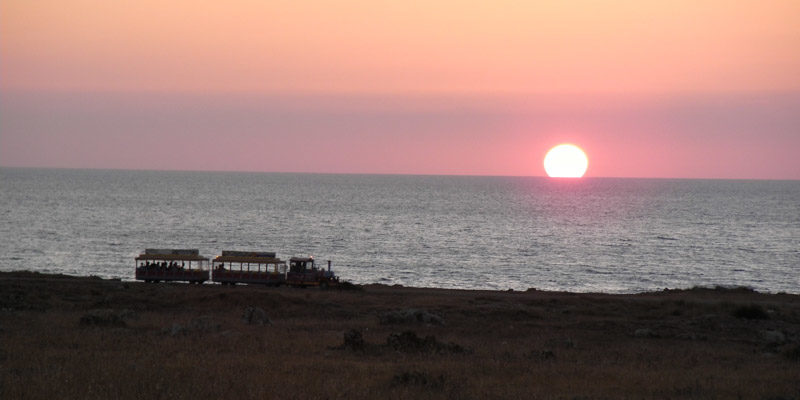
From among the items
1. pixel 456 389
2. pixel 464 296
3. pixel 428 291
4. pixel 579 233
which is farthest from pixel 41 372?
pixel 579 233

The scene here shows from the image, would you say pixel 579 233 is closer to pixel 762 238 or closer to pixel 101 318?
pixel 762 238

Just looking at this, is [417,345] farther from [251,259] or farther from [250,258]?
[250,258]

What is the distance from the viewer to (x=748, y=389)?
21547mm

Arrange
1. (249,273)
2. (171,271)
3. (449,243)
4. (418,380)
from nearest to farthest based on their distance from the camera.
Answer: (418,380)
(249,273)
(171,271)
(449,243)

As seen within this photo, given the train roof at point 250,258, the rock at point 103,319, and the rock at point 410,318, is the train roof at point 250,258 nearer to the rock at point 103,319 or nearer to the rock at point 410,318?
the rock at point 410,318

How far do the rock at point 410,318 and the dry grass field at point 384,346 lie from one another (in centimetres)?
7

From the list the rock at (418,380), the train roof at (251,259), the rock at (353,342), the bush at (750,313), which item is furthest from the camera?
the train roof at (251,259)

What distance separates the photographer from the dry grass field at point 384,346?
2066 cm

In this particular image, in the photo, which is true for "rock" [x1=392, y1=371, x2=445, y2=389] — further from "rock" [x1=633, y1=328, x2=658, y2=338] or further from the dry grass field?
"rock" [x1=633, y1=328, x2=658, y2=338]

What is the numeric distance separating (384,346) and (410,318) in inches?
349

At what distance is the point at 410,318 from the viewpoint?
36.9 metres

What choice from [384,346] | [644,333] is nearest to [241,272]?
[644,333]

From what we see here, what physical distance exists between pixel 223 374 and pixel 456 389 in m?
5.74

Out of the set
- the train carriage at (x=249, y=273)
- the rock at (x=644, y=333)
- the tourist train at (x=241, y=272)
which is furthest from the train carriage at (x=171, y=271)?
the rock at (x=644, y=333)
